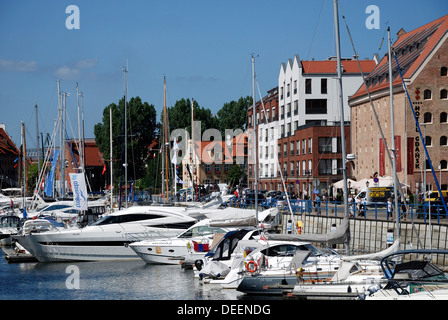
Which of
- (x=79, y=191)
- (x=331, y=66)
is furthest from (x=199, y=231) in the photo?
(x=331, y=66)

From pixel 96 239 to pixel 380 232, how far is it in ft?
52.9

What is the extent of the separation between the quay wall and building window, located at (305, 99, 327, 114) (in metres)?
49.1

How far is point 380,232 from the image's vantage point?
3634 centimetres

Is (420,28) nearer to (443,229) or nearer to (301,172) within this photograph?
(301,172)

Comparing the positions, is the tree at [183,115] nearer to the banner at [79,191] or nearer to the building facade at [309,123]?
the building facade at [309,123]

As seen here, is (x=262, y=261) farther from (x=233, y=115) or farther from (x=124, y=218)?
(x=233, y=115)

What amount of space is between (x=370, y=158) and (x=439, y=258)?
4595 cm

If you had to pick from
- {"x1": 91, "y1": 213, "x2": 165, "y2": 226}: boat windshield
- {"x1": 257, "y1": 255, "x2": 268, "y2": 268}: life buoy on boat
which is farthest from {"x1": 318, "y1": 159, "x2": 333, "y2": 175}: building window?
{"x1": 257, "y1": 255, "x2": 268, "y2": 268}: life buoy on boat

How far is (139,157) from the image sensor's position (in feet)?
404

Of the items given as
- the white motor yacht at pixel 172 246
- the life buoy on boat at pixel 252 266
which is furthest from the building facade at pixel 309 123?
the life buoy on boat at pixel 252 266

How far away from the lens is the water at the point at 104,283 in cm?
2747

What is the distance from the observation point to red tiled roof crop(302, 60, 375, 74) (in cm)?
9188
